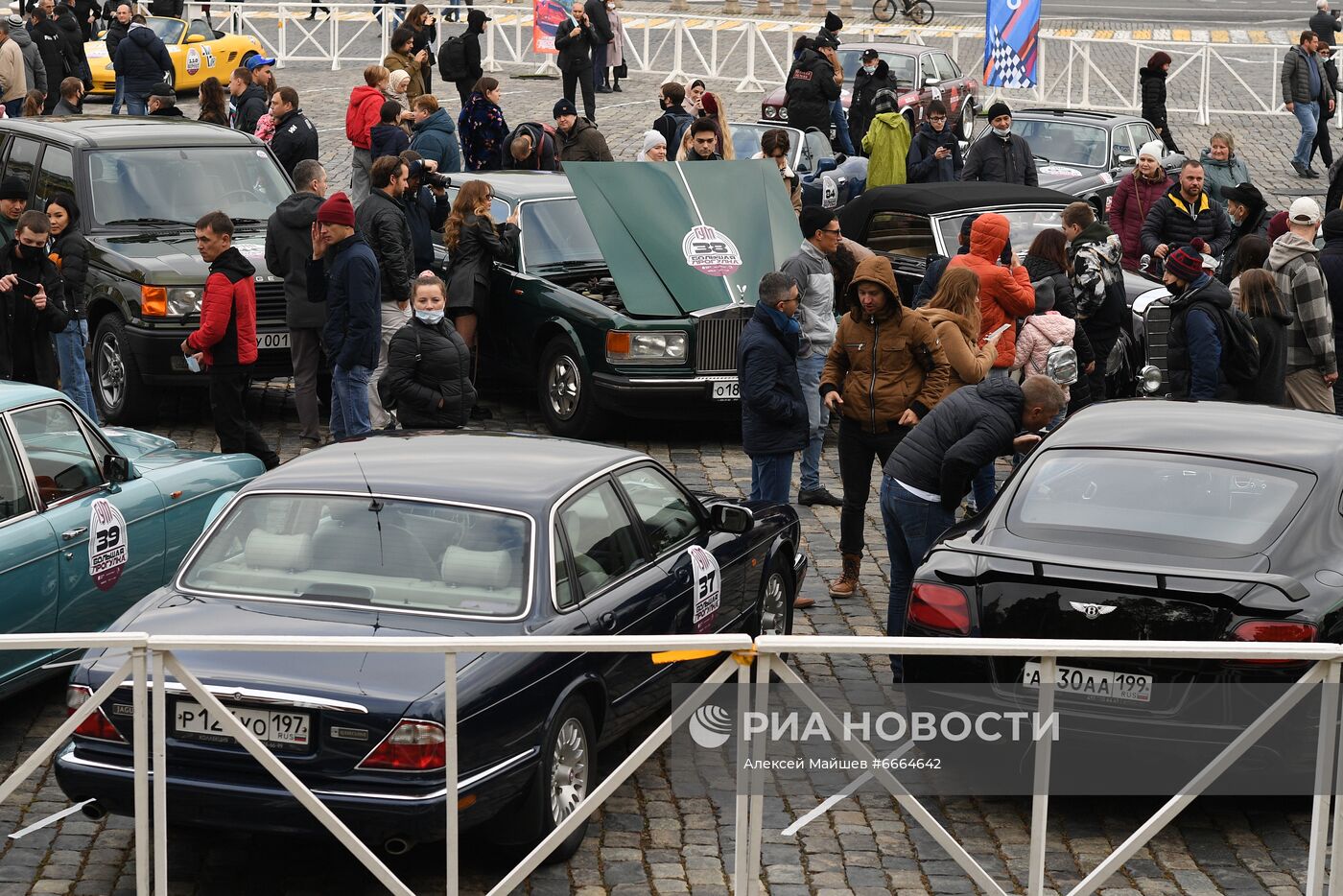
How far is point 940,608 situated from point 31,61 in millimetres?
19756

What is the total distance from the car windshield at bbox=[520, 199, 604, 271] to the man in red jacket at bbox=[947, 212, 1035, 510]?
11.4 ft

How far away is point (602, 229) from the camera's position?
13.2 m

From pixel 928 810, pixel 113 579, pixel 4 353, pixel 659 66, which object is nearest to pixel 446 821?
pixel 928 810

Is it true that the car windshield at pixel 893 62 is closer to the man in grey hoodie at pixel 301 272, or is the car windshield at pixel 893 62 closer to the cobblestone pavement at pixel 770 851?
the man in grey hoodie at pixel 301 272

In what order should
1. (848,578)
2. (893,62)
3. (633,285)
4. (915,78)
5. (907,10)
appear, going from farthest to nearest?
(907,10) → (893,62) → (915,78) → (633,285) → (848,578)

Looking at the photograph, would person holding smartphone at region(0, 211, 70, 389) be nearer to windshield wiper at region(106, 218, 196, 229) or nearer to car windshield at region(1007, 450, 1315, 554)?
windshield wiper at region(106, 218, 196, 229)

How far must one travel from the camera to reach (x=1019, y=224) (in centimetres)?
1516

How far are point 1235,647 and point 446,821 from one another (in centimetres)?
252

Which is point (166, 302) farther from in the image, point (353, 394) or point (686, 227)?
point (686, 227)

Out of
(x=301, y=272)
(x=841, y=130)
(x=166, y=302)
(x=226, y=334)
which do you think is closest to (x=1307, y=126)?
(x=841, y=130)

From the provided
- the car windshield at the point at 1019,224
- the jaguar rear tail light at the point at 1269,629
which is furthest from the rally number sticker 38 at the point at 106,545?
the car windshield at the point at 1019,224

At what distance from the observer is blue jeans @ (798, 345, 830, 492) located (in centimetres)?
1173

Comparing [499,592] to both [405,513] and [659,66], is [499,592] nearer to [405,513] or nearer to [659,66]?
[405,513]

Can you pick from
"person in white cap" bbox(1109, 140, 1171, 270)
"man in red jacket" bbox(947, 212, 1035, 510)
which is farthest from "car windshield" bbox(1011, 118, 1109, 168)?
"man in red jacket" bbox(947, 212, 1035, 510)
